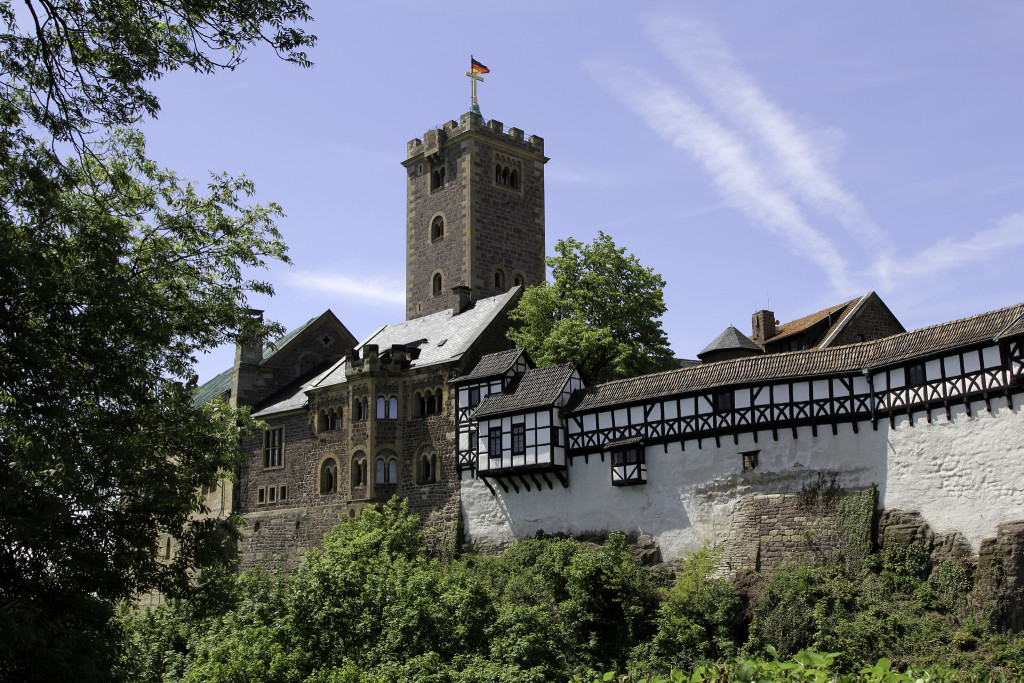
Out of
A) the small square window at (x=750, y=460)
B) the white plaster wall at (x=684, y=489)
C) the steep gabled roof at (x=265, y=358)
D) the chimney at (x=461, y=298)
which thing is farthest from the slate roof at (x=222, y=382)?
the small square window at (x=750, y=460)

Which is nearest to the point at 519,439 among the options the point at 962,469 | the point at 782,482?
the point at 782,482

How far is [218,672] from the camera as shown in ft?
78.7

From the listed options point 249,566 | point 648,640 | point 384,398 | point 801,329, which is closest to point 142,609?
point 249,566

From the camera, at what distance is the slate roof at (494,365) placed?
3700 cm

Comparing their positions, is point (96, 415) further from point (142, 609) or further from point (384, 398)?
point (142, 609)

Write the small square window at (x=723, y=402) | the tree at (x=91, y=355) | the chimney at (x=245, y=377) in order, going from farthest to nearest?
the chimney at (x=245, y=377) → the small square window at (x=723, y=402) → the tree at (x=91, y=355)

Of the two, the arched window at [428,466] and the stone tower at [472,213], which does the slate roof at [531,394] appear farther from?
the stone tower at [472,213]

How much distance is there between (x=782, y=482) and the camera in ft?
95.7

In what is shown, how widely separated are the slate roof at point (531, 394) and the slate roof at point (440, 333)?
145 inches

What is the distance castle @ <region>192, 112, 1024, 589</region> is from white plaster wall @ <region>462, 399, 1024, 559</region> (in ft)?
0.17

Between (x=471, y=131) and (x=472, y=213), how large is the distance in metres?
4.09

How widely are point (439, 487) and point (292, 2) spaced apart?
26192 millimetres

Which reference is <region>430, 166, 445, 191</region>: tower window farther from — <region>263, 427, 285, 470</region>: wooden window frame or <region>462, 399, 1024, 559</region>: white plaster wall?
<region>462, 399, 1024, 559</region>: white plaster wall

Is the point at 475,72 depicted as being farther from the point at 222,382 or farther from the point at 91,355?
the point at 91,355
